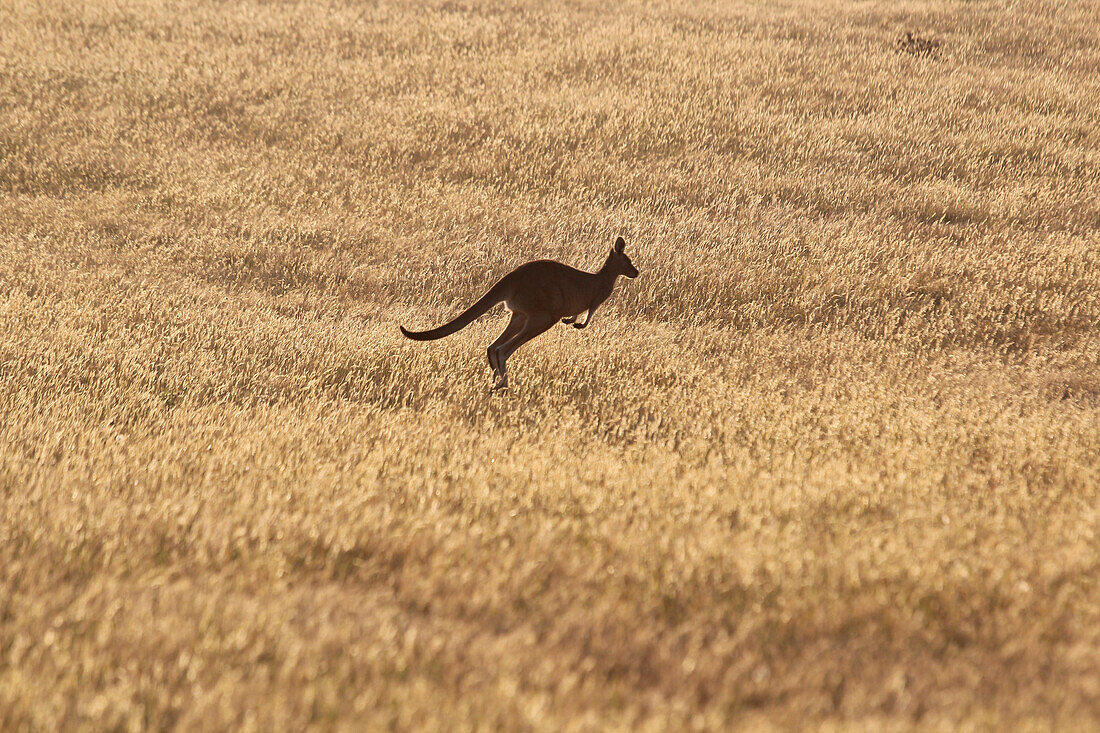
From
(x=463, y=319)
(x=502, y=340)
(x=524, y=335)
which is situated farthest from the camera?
(x=502, y=340)

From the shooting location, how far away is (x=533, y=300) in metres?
6.05

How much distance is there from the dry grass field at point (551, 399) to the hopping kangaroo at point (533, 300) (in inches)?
24.5

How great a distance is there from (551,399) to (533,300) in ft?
3.86

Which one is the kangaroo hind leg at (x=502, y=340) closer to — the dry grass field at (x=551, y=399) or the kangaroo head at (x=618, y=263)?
the dry grass field at (x=551, y=399)

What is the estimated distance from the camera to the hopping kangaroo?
589 cm

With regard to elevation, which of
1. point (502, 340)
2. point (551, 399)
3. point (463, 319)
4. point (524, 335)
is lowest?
point (551, 399)

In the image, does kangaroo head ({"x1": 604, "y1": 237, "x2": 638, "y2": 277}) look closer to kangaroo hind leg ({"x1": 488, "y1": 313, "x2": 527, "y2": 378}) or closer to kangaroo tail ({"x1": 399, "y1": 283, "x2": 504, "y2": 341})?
kangaroo hind leg ({"x1": 488, "y1": 313, "x2": 527, "y2": 378})

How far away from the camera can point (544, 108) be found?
59.1 ft

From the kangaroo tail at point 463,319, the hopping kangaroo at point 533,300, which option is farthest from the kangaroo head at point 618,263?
the kangaroo tail at point 463,319

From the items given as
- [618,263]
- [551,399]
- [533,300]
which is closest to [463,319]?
[533,300]

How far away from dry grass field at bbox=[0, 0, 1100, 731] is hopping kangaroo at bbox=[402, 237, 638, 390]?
2.04ft

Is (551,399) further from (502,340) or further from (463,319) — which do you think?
(463,319)

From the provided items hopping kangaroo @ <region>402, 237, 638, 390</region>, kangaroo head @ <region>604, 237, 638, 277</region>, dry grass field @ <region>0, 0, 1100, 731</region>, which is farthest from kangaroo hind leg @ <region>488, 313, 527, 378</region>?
kangaroo head @ <region>604, 237, 638, 277</region>

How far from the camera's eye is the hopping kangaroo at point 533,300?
589 cm
